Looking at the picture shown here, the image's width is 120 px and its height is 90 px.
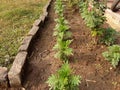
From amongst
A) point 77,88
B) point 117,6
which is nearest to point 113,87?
point 77,88

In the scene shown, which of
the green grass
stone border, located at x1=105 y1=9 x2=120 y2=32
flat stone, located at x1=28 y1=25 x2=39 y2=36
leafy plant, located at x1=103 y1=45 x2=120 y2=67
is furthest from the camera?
stone border, located at x1=105 y1=9 x2=120 y2=32

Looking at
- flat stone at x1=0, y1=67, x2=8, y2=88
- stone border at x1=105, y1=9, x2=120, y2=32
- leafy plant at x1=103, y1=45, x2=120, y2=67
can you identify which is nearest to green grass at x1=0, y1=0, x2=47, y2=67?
flat stone at x1=0, y1=67, x2=8, y2=88

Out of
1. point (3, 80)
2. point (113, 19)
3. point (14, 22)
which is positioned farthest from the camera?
point (14, 22)

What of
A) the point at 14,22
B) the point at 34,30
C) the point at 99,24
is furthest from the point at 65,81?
the point at 14,22

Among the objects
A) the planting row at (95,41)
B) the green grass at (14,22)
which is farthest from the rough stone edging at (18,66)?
the planting row at (95,41)

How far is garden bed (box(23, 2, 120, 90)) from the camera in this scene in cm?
383

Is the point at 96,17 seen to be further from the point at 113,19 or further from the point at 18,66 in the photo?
the point at 18,66

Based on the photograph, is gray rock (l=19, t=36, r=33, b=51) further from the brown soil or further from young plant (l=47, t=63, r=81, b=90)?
young plant (l=47, t=63, r=81, b=90)

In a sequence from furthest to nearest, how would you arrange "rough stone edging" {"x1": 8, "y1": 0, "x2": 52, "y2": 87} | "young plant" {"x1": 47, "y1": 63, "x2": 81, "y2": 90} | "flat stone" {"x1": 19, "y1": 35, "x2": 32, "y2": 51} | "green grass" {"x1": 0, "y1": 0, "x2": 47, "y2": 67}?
"green grass" {"x1": 0, "y1": 0, "x2": 47, "y2": 67} < "flat stone" {"x1": 19, "y1": 35, "x2": 32, "y2": 51} < "rough stone edging" {"x1": 8, "y1": 0, "x2": 52, "y2": 87} < "young plant" {"x1": 47, "y1": 63, "x2": 81, "y2": 90}

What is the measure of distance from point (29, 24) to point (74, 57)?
239 centimetres

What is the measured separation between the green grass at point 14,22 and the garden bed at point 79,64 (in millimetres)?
473

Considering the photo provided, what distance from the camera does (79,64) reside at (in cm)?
427

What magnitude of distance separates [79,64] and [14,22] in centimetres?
296

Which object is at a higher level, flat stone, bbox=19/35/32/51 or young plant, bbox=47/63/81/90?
young plant, bbox=47/63/81/90
